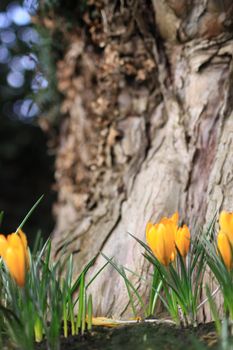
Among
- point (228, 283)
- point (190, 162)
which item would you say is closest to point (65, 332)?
point (228, 283)

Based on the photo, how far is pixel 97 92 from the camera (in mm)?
2887

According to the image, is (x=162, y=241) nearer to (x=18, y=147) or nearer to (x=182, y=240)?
(x=182, y=240)

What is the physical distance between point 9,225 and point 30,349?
589cm

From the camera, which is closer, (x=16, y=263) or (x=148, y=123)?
(x=16, y=263)

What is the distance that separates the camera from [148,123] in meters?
2.61

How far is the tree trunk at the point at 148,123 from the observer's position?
7.20 ft

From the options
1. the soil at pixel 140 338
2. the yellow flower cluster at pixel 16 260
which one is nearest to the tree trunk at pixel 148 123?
the soil at pixel 140 338

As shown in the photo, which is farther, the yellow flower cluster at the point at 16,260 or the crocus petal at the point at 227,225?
the crocus petal at the point at 227,225

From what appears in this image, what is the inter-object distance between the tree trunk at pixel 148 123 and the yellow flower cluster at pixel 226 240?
482 mm

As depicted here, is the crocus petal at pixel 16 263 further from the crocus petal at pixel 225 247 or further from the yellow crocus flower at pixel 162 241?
the crocus petal at pixel 225 247

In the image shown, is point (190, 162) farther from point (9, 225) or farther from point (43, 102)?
point (9, 225)

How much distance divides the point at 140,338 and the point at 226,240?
0.35 meters

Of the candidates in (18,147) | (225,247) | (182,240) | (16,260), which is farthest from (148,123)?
(18,147)

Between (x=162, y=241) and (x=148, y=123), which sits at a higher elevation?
(x=148, y=123)
